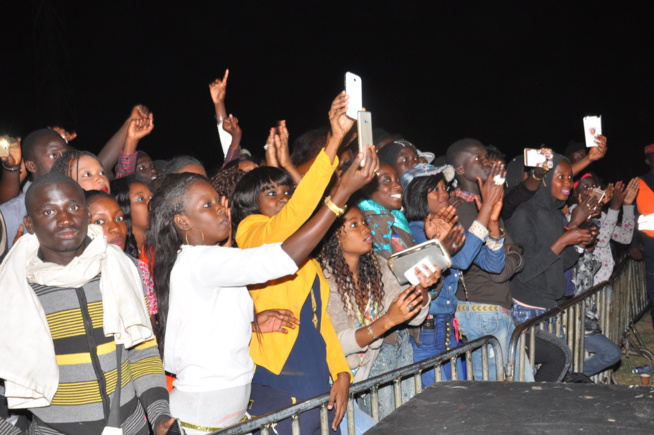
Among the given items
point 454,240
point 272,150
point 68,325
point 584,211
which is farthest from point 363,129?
point 584,211

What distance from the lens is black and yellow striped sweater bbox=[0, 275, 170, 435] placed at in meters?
2.55

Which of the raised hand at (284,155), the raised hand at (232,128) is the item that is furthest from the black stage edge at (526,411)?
the raised hand at (232,128)

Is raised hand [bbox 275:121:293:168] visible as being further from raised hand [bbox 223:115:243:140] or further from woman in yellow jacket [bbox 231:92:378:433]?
raised hand [bbox 223:115:243:140]

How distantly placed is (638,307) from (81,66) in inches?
444

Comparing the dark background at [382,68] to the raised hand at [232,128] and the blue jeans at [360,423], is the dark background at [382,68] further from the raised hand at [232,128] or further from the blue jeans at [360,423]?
the blue jeans at [360,423]

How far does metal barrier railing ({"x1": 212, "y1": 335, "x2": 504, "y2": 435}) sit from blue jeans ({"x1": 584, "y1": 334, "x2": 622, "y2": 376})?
75.7 inches

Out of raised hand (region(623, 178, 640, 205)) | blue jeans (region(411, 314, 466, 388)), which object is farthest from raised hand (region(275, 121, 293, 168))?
raised hand (region(623, 178, 640, 205))

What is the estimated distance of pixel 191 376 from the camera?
276 centimetres

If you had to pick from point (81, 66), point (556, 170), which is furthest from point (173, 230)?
point (81, 66)

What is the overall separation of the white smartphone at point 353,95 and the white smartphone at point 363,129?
0.13 meters

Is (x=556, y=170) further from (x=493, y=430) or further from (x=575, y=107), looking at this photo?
(x=575, y=107)

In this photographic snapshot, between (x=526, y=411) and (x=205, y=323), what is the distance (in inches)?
54.6

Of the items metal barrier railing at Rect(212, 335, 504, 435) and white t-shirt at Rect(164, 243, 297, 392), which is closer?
metal barrier railing at Rect(212, 335, 504, 435)

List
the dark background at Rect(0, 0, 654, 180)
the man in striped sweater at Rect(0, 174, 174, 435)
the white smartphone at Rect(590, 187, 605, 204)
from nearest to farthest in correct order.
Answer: the man in striped sweater at Rect(0, 174, 174, 435)
the white smartphone at Rect(590, 187, 605, 204)
the dark background at Rect(0, 0, 654, 180)
